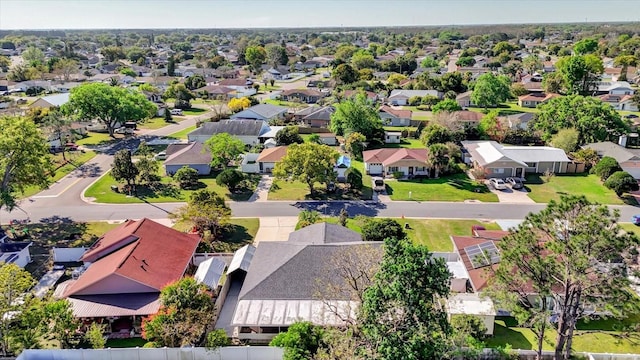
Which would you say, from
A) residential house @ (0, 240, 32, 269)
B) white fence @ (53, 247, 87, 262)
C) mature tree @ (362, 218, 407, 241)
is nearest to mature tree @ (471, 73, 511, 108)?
mature tree @ (362, 218, 407, 241)

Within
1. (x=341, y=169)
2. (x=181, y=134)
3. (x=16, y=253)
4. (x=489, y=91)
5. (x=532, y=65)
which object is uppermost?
(x=532, y=65)

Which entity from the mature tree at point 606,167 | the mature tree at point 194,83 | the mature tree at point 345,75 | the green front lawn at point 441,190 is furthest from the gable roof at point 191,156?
the mature tree at point 345,75

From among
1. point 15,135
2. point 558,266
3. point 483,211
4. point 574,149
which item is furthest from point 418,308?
point 574,149

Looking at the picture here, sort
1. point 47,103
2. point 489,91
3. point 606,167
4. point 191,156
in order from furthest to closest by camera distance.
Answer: point 489,91 < point 47,103 < point 191,156 < point 606,167

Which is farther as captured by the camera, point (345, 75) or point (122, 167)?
point (345, 75)

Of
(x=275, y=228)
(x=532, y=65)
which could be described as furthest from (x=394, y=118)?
(x=532, y=65)

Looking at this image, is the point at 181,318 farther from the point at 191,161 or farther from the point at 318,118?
the point at 318,118

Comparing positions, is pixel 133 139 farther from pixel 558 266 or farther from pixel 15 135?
pixel 558 266

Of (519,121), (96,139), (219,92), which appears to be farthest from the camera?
(219,92)
